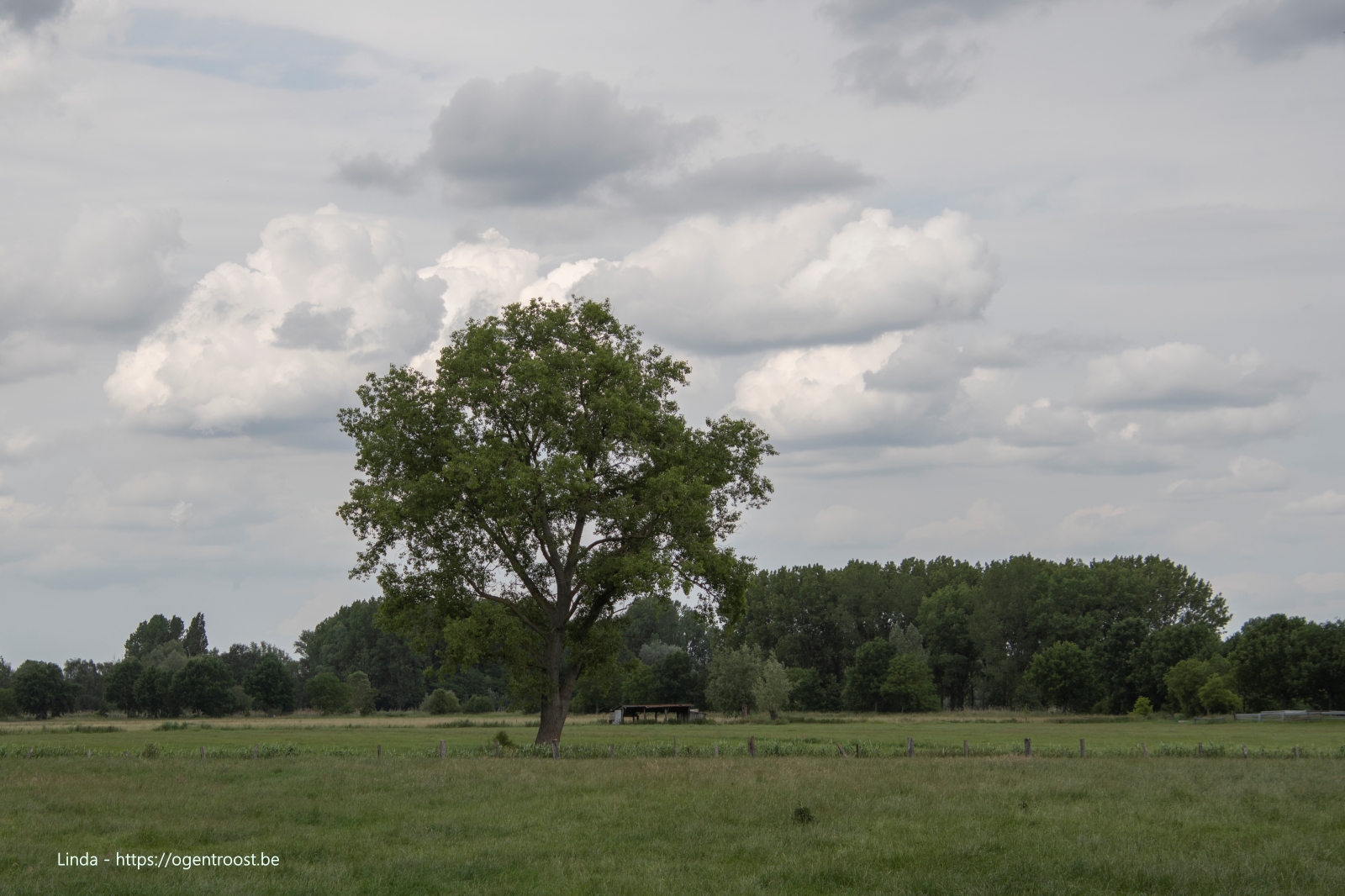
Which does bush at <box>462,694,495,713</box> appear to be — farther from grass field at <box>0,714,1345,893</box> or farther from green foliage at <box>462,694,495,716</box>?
→ grass field at <box>0,714,1345,893</box>

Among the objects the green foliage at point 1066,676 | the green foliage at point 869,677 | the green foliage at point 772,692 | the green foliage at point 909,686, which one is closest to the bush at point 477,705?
the green foliage at point 869,677

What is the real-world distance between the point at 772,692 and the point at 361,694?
2751 inches

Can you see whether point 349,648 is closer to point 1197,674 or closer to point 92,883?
point 1197,674

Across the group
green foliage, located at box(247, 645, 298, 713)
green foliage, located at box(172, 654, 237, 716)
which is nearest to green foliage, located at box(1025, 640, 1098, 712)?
green foliage, located at box(247, 645, 298, 713)

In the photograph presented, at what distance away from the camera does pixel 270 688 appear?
483 feet

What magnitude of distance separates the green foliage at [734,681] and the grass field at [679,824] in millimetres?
73459

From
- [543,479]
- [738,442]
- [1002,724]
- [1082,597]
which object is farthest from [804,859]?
[1082,597]

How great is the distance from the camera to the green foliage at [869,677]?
424 ft

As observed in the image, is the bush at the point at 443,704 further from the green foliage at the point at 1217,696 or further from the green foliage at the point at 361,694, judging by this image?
the green foliage at the point at 1217,696

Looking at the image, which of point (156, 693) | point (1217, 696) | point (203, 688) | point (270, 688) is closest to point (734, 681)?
point (1217, 696)

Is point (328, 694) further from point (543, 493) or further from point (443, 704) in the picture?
point (543, 493)

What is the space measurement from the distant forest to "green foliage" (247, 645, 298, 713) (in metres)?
0.23

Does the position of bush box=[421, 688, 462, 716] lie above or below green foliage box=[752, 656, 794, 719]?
below

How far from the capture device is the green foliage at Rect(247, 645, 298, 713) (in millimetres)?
146625
